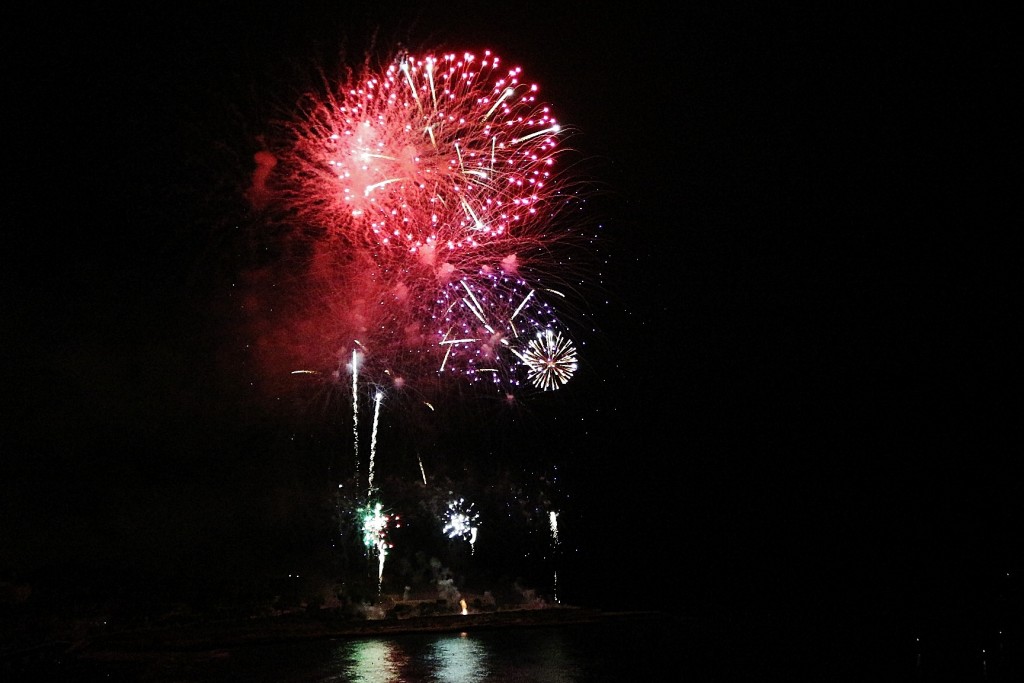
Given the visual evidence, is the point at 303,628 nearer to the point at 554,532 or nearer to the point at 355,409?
the point at 355,409

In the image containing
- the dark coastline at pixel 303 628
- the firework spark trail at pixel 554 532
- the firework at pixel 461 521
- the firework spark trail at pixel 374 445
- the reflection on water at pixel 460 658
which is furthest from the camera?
the firework at pixel 461 521

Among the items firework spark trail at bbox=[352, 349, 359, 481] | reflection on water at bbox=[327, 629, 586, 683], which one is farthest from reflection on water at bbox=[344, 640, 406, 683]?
firework spark trail at bbox=[352, 349, 359, 481]

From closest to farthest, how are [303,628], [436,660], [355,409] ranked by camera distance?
[436,660]
[303,628]
[355,409]

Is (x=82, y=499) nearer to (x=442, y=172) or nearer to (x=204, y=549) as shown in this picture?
(x=204, y=549)

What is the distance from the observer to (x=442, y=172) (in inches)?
407

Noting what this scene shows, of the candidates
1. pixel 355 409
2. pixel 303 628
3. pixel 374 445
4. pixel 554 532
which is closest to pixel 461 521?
pixel 554 532

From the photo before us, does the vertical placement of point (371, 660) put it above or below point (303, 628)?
below

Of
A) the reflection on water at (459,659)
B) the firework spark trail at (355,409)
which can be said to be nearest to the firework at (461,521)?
the firework spark trail at (355,409)

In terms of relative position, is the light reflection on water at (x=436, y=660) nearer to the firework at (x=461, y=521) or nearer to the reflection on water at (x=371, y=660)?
the reflection on water at (x=371, y=660)

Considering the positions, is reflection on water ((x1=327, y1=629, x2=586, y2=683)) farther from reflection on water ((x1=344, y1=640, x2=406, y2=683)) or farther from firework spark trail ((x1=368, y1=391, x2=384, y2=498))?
firework spark trail ((x1=368, y1=391, x2=384, y2=498))

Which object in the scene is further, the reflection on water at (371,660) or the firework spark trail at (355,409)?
the firework spark trail at (355,409)

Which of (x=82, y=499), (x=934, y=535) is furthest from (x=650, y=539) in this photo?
(x=82, y=499)

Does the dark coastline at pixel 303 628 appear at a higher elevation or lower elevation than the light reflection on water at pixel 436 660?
higher

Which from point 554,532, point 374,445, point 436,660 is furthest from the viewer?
point 374,445
